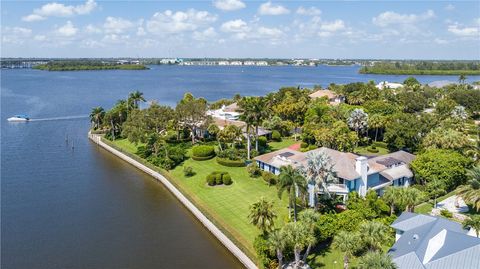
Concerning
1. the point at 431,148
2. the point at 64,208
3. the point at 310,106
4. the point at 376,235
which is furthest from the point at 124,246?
the point at 310,106

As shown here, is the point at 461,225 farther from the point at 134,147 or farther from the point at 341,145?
the point at 134,147

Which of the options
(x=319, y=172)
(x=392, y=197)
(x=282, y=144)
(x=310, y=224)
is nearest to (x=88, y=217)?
(x=310, y=224)

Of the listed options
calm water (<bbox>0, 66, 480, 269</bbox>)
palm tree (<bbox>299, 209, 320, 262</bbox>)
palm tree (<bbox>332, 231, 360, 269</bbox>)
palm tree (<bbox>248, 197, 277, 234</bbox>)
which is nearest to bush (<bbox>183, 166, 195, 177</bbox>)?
→ calm water (<bbox>0, 66, 480, 269</bbox>)

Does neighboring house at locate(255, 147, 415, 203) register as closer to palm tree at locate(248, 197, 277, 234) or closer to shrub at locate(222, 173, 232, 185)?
shrub at locate(222, 173, 232, 185)

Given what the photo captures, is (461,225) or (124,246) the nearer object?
(461,225)

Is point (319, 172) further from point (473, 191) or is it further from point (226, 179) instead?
point (226, 179)

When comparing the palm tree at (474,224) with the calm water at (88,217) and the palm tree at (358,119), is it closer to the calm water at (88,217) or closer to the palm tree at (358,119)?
the calm water at (88,217)
